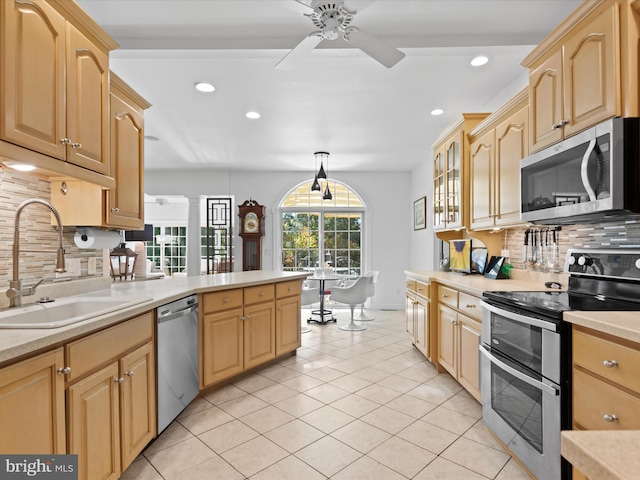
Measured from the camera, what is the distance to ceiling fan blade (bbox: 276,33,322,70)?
200 centimetres

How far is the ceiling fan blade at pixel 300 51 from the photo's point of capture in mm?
1998

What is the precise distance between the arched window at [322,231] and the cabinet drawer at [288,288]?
9.80ft

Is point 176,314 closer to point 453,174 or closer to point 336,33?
point 336,33

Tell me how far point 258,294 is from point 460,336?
65.1 inches

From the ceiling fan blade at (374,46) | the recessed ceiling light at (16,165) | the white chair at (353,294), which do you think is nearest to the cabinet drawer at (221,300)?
the recessed ceiling light at (16,165)

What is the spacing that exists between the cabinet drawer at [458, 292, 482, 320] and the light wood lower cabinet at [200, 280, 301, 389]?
1.60 m

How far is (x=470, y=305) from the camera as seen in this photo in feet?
8.02

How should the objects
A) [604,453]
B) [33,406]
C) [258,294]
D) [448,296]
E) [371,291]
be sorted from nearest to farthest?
[604,453] < [33,406] < [448,296] < [258,294] < [371,291]

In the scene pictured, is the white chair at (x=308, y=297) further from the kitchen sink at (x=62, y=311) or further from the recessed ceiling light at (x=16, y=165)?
the recessed ceiling light at (x=16, y=165)

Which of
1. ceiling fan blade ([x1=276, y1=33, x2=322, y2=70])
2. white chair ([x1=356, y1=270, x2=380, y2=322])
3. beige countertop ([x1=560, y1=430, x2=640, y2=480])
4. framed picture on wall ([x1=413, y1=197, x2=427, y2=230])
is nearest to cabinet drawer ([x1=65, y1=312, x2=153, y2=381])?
beige countertop ([x1=560, y1=430, x2=640, y2=480])

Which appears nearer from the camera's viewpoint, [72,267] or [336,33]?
[336,33]

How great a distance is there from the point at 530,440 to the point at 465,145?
2403mm

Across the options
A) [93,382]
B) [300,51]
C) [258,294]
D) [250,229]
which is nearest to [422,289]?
[258,294]

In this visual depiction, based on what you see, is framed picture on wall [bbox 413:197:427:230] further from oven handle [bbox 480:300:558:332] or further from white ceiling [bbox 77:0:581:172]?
oven handle [bbox 480:300:558:332]
